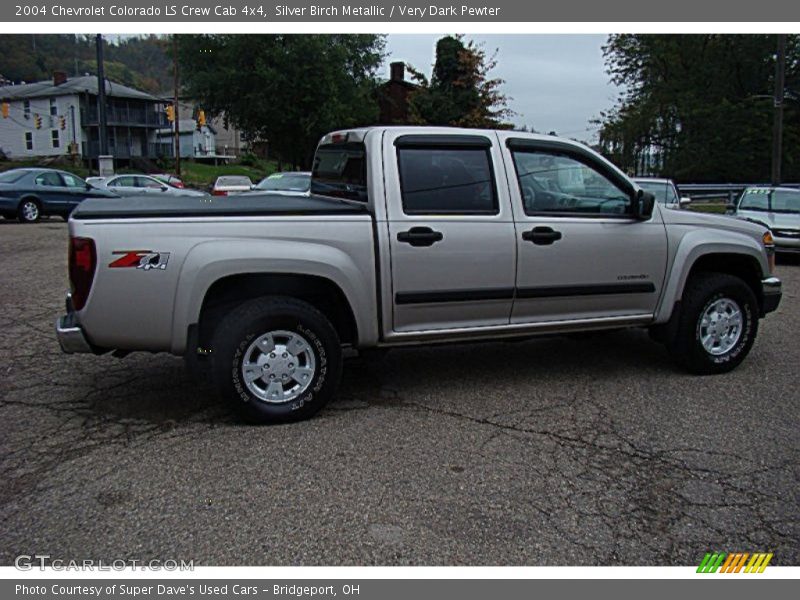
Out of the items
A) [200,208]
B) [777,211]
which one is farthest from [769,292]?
[777,211]

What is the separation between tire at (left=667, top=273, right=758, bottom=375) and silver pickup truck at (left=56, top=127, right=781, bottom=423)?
1 centimetres

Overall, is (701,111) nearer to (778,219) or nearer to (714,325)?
(778,219)

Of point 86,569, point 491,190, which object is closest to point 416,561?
point 86,569

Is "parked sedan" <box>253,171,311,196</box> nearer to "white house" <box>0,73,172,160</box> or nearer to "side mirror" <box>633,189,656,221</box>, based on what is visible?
"side mirror" <box>633,189,656,221</box>

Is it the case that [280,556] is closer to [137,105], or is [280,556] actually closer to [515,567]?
[515,567]

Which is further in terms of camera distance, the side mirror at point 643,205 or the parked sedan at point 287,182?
the parked sedan at point 287,182

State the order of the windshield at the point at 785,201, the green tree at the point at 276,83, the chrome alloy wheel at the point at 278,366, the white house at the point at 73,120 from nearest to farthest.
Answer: the chrome alloy wheel at the point at 278,366
the windshield at the point at 785,201
the green tree at the point at 276,83
the white house at the point at 73,120

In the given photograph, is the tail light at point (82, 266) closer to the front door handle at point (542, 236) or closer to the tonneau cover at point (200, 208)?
the tonneau cover at point (200, 208)

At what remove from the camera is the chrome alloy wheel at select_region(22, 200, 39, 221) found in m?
19.4

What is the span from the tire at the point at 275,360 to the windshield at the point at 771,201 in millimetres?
12641

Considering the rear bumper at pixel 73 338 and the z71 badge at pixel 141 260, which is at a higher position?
the z71 badge at pixel 141 260

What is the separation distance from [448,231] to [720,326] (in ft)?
8.21

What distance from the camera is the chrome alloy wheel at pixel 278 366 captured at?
14.6ft

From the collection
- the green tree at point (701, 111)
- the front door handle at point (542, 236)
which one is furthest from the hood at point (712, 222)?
the green tree at point (701, 111)
